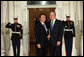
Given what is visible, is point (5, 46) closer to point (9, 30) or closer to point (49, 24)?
point (9, 30)

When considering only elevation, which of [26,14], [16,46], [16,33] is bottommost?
[16,46]

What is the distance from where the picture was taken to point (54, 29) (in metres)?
4.96

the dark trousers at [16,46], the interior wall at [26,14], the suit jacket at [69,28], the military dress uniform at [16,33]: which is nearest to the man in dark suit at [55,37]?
the suit jacket at [69,28]

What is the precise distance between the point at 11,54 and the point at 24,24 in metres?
1.16

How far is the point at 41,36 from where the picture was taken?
495 centimetres

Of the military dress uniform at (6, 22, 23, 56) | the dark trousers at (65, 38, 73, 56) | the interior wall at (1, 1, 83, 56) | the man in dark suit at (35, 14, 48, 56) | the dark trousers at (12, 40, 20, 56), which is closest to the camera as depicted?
the man in dark suit at (35, 14, 48, 56)

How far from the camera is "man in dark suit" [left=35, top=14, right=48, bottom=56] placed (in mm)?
4844

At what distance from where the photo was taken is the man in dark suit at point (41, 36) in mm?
4844

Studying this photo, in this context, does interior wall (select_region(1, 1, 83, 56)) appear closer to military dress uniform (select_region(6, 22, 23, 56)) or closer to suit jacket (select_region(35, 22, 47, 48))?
military dress uniform (select_region(6, 22, 23, 56))

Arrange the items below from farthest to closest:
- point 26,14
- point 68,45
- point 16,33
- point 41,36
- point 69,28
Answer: point 26,14
point 68,45
point 69,28
point 16,33
point 41,36

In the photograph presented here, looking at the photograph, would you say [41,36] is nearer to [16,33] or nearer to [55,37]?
[55,37]

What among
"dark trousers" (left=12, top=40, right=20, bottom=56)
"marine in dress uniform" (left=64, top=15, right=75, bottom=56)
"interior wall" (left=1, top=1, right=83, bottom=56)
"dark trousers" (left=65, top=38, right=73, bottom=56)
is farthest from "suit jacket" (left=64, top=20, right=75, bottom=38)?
"dark trousers" (left=12, top=40, right=20, bottom=56)

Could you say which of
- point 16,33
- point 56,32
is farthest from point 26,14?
point 56,32

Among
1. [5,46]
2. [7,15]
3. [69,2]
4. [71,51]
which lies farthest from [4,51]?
[69,2]
